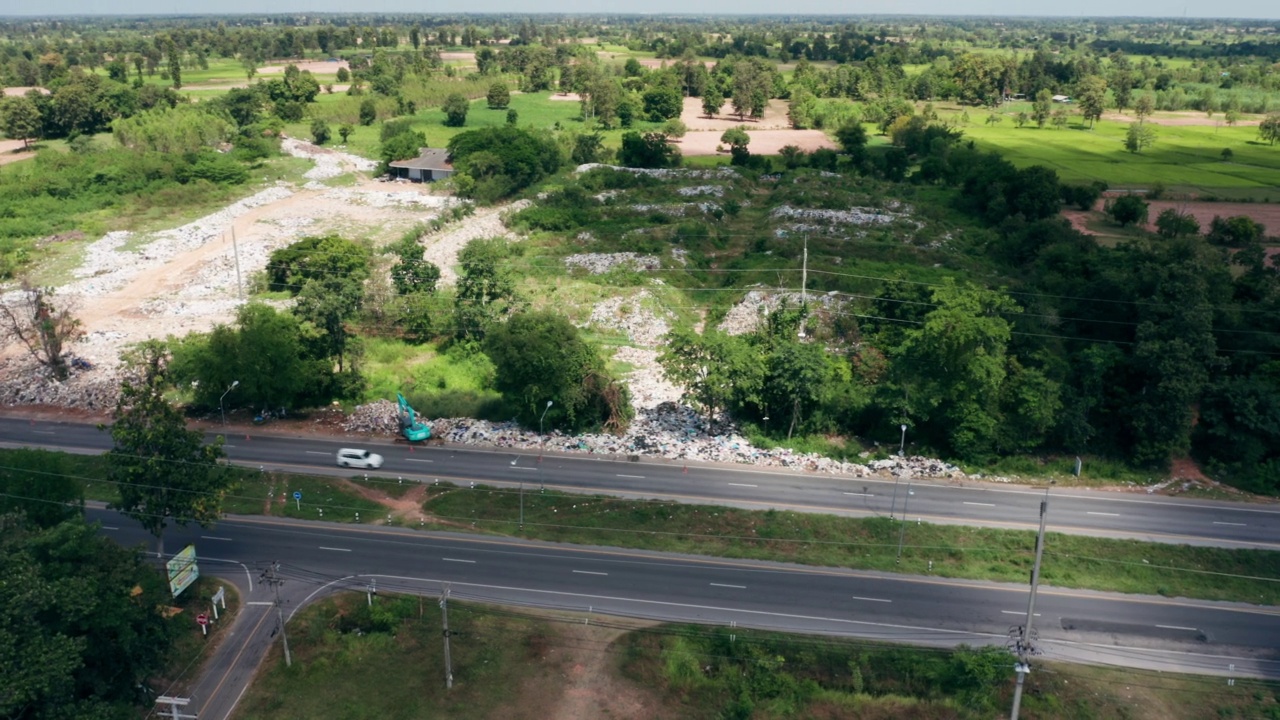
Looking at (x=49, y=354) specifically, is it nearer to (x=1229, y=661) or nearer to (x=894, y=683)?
(x=894, y=683)

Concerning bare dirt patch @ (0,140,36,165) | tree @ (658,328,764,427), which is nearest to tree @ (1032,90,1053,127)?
tree @ (658,328,764,427)

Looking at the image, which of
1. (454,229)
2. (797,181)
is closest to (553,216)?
(454,229)

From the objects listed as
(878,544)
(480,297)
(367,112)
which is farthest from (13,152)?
(878,544)

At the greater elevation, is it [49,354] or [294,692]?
[49,354]

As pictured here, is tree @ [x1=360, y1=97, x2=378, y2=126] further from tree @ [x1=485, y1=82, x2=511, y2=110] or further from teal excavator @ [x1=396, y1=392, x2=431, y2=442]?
teal excavator @ [x1=396, y1=392, x2=431, y2=442]

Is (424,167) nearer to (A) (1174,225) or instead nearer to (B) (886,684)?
(A) (1174,225)

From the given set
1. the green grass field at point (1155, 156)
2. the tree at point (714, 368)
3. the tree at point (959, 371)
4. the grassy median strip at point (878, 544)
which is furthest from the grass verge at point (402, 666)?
the green grass field at point (1155, 156)
